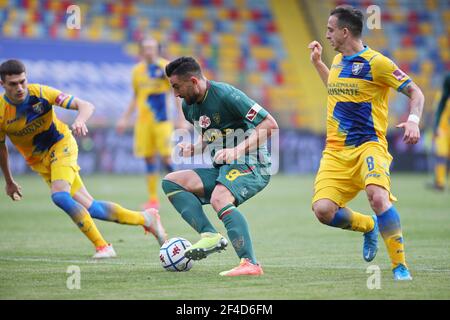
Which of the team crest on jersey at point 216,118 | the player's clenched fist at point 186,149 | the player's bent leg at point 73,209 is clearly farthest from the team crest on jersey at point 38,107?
the team crest on jersey at point 216,118

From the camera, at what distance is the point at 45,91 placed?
8539 millimetres

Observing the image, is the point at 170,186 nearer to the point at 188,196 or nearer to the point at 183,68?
the point at 188,196

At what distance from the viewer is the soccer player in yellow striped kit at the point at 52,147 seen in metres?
8.32

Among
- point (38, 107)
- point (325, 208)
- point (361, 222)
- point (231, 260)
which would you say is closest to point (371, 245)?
point (361, 222)

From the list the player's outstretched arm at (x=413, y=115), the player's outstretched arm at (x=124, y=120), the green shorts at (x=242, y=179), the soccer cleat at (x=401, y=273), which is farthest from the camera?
the player's outstretched arm at (x=124, y=120)

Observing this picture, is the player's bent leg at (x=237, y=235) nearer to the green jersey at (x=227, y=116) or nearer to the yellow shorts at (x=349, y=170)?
the green jersey at (x=227, y=116)

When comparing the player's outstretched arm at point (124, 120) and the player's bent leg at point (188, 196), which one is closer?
the player's bent leg at point (188, 196)

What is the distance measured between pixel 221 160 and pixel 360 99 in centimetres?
138

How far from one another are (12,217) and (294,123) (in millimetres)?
15892

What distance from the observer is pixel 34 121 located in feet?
28.4

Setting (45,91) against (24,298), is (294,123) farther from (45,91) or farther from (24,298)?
(24,298)

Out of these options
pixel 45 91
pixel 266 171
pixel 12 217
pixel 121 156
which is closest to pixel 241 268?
pixel 266 171

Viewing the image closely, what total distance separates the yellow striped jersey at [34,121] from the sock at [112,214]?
824 millimetres

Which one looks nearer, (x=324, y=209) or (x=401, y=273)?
(x=401, y=273)
